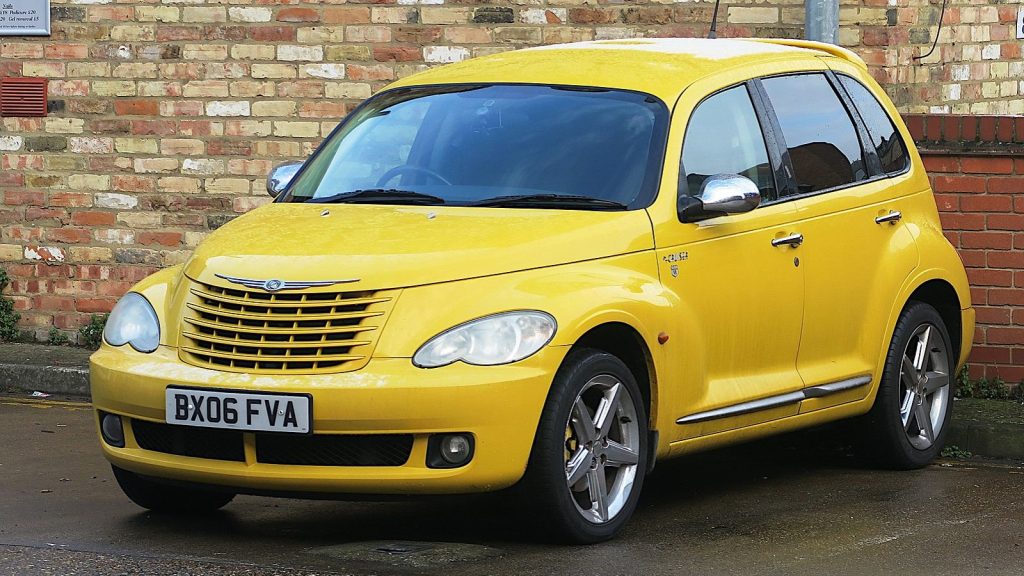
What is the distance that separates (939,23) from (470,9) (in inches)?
110

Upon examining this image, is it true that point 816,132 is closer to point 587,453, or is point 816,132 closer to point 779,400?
point 779,400

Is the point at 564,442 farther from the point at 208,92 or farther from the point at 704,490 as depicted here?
the point at 208,92

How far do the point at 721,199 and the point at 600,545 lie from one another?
1.33 meters

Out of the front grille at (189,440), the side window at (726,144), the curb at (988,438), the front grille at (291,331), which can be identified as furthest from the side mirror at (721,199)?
the curb at (988,438)

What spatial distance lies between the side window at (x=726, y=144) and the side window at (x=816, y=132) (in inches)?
7.7

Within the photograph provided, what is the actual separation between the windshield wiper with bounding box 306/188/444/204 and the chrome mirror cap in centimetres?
96

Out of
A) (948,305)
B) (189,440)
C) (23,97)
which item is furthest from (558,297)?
(23,97)

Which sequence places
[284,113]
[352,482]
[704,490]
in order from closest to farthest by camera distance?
[352,482], [704,490], [284,113]

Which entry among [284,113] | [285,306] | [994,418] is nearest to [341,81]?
[284,113]

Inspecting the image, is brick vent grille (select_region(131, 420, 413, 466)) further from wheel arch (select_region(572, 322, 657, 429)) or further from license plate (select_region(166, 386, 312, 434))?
wheel arch (select_region(572, 322, 657, 429))

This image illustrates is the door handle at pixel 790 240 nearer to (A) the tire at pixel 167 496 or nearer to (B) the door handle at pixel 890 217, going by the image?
(B) the door handle at pixel 890 217

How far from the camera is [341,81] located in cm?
1131

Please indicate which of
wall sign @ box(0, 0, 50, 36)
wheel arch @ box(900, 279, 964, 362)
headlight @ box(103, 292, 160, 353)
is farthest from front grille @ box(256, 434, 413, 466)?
wall sign @ box(0, 0, 50, 36)

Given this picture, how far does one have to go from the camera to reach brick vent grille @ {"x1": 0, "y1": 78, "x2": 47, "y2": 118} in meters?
11.8
